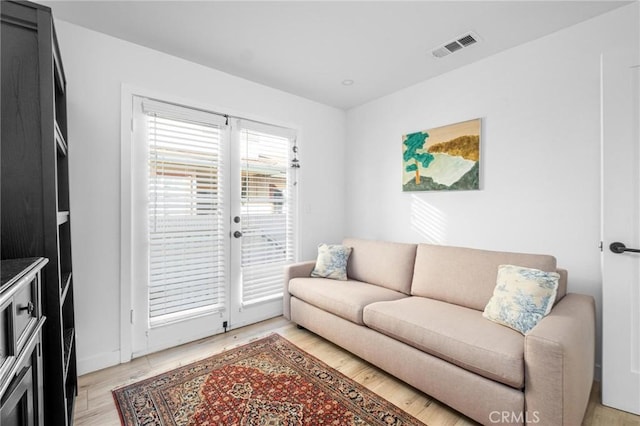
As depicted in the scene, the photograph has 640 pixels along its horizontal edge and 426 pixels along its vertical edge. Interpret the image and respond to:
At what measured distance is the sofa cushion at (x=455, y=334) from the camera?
155 centimetres

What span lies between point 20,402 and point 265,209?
244 centimetres

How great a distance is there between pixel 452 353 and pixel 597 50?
91.6 inches

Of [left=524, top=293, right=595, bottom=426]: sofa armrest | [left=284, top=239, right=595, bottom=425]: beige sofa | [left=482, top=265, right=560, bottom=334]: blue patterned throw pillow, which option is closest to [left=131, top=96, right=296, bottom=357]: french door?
[left=284, top=239, right=595, bottom=425]: beige sofa

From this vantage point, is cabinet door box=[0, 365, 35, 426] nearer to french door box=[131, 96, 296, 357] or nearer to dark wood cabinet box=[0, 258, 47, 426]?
dark wood cabinet box=[0, 258, 47, 426]

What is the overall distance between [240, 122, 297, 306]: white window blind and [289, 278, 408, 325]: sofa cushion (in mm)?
392

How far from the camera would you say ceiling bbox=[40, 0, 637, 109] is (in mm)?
2008

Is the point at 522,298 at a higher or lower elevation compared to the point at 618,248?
lower

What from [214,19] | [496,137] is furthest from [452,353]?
[214,19]

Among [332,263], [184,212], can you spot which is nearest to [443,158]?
[332,263]

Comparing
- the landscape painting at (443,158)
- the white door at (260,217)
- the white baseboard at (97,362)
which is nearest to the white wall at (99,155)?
the white baseboard at (97,362)

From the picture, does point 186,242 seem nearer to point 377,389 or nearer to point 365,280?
point 365,280

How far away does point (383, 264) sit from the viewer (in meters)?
2.94

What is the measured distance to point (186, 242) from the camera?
2.70 meters

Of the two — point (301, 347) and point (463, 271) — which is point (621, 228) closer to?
point (463, 271)
